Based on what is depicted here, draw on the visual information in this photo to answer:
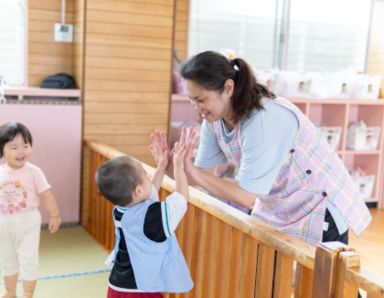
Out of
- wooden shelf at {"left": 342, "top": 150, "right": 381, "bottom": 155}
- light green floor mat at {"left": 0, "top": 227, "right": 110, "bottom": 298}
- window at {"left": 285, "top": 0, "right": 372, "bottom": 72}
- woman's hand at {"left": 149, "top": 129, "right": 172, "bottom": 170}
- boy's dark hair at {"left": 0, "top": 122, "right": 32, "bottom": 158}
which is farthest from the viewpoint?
window at {"left": 285, "top": 0, "right": 372, "bottom": 72}

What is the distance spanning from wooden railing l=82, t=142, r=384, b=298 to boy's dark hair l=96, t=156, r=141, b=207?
0.42 m

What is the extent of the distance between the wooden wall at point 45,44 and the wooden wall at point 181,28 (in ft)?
2.99

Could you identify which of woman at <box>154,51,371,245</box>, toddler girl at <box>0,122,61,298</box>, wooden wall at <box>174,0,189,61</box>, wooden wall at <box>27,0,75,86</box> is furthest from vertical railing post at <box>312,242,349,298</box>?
wooden wall at <box>174,0,189,61</box>

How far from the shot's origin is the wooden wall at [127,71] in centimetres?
344

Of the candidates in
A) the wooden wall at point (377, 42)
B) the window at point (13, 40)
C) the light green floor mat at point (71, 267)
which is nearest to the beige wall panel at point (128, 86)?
the window at point (13, 40)

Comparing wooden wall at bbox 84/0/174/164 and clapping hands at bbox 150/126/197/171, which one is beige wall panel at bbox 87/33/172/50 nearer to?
wooden wall at bbox 84/0/174/164

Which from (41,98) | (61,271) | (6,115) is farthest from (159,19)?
(61,271)

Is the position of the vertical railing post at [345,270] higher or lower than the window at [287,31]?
lower

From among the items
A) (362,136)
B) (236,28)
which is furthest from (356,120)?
(236,28)

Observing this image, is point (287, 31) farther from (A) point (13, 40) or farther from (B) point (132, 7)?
(A) point (13, 40)

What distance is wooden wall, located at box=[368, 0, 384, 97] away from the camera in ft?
16.4

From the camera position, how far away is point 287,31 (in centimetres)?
464

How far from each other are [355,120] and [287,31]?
1.08m

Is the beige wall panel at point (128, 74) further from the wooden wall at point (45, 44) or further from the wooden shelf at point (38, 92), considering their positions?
the wooden wall at point (45, 44)
